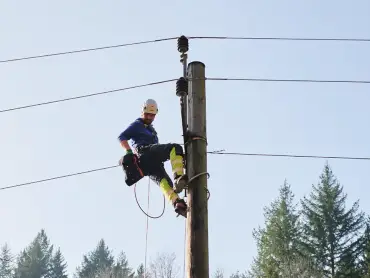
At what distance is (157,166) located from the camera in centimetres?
607

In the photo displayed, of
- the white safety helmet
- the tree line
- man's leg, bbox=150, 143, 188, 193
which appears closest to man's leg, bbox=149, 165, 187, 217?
man's leg, bbox=150, 143, 188, 193

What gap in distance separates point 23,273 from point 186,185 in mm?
49944

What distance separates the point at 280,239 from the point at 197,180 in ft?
92.1

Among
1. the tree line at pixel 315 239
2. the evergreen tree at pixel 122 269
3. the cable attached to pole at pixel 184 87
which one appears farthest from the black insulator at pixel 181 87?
the evergreen tree at pixel 122 269

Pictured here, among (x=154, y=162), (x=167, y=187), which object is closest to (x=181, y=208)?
(x=167, y=187)

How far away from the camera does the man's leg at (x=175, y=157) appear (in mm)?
5293

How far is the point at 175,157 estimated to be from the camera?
18.1 feet

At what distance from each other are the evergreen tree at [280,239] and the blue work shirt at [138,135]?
78.9 ft

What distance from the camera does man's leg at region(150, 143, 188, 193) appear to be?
17.4ft

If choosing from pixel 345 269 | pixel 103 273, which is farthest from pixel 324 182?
pixel 103 273

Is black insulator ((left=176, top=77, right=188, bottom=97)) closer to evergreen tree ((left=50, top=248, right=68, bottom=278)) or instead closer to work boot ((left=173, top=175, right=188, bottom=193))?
work boot ((left=173, top=175, right=188, bottom=193))

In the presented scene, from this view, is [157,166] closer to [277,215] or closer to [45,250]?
[277,215]

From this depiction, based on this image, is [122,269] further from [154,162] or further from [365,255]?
[154,162]

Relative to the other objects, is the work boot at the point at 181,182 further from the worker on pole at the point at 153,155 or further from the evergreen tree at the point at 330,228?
the evergreen tree at the point at 330,228
